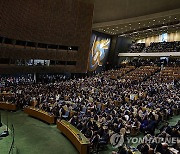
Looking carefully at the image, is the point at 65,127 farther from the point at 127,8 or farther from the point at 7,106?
the point at 127,8

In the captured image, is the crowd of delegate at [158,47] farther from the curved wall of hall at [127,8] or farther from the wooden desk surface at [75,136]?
the wooden desk surface at [75,136]

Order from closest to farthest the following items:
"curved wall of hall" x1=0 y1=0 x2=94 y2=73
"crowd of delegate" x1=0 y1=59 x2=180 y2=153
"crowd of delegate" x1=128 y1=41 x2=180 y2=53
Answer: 1. "crowd of delegate" x1=0 y1=59 x2=180 y2=153
2. "curved wall of hall" x1=0 y1=0 x2=94 y2=73
3. "crowd of delegate" x1=128 y1=41 x2=180 y2=53

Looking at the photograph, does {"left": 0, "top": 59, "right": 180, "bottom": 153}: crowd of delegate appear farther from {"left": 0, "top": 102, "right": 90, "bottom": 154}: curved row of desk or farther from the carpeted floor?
the carpeted floor

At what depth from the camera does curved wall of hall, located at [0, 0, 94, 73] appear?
20.0 m

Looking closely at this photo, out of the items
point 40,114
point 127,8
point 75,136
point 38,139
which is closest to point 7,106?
point 40,114

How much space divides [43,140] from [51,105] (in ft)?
14.3

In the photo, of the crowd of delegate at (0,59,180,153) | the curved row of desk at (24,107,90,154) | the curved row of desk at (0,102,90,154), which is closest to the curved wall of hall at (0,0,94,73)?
the crowd of delegate at (0,59,180,153)

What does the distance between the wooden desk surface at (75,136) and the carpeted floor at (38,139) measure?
26 centimetres

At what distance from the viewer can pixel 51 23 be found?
2309cm

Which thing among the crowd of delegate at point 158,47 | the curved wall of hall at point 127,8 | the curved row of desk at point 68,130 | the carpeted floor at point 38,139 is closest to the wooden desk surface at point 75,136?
A: the curved row of desk at point 68,130

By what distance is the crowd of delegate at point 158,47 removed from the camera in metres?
33.5

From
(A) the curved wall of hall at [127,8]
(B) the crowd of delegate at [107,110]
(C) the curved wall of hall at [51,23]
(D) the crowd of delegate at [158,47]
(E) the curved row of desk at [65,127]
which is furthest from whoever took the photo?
(D) the crowd of delegate at [158,47]

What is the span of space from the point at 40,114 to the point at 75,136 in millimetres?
4901

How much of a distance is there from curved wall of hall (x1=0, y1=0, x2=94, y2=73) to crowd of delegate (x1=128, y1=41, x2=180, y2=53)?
1402 cm
